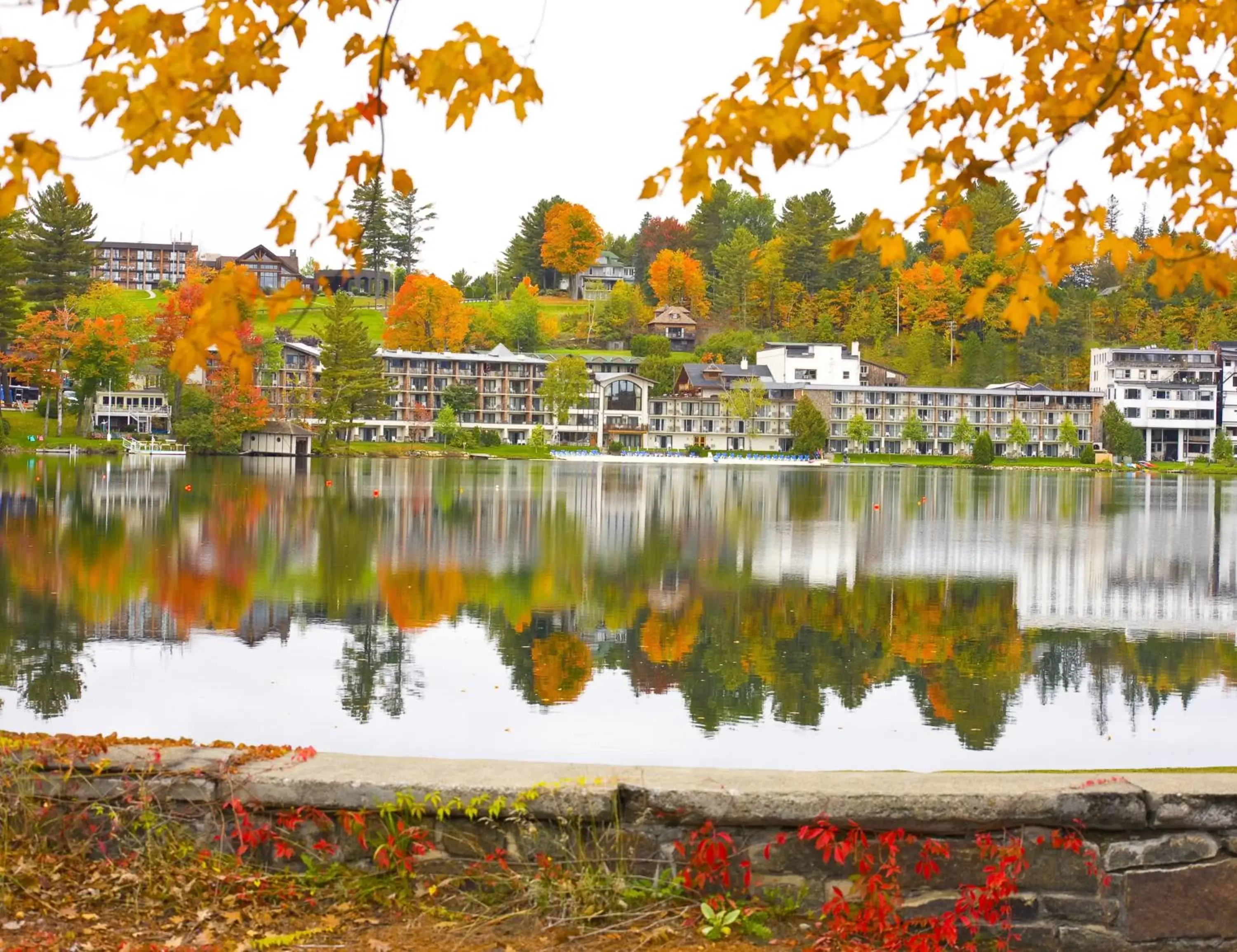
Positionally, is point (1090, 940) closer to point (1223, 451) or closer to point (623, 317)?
point (1223, 451)

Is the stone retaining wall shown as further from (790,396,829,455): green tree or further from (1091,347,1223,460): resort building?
(1091,347,1223,460): resort building

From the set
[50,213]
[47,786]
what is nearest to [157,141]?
[47,786]

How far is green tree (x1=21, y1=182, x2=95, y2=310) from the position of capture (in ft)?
352

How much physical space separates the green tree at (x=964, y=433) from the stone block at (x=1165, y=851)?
426 feet

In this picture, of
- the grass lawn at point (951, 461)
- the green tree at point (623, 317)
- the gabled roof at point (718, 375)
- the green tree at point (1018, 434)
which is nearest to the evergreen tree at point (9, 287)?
the gabled roof at point (718, 375)

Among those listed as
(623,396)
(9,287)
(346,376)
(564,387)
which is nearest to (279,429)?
(346,376)

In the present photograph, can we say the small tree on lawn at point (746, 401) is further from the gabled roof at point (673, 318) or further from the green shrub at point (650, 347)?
the gabled roof at point (673, 318)

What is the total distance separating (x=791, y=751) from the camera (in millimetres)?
10758

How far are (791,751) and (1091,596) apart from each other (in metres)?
12.9

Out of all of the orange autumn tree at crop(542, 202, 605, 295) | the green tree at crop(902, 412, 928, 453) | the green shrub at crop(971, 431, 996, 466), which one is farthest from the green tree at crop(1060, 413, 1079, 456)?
the orange autumn tree at crop(542, 202, 605, 295)

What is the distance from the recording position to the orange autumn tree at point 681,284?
558 feet

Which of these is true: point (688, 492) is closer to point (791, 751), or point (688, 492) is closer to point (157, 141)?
point (791, 751)

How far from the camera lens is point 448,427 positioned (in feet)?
394

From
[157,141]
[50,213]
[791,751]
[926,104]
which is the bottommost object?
[791,751]
